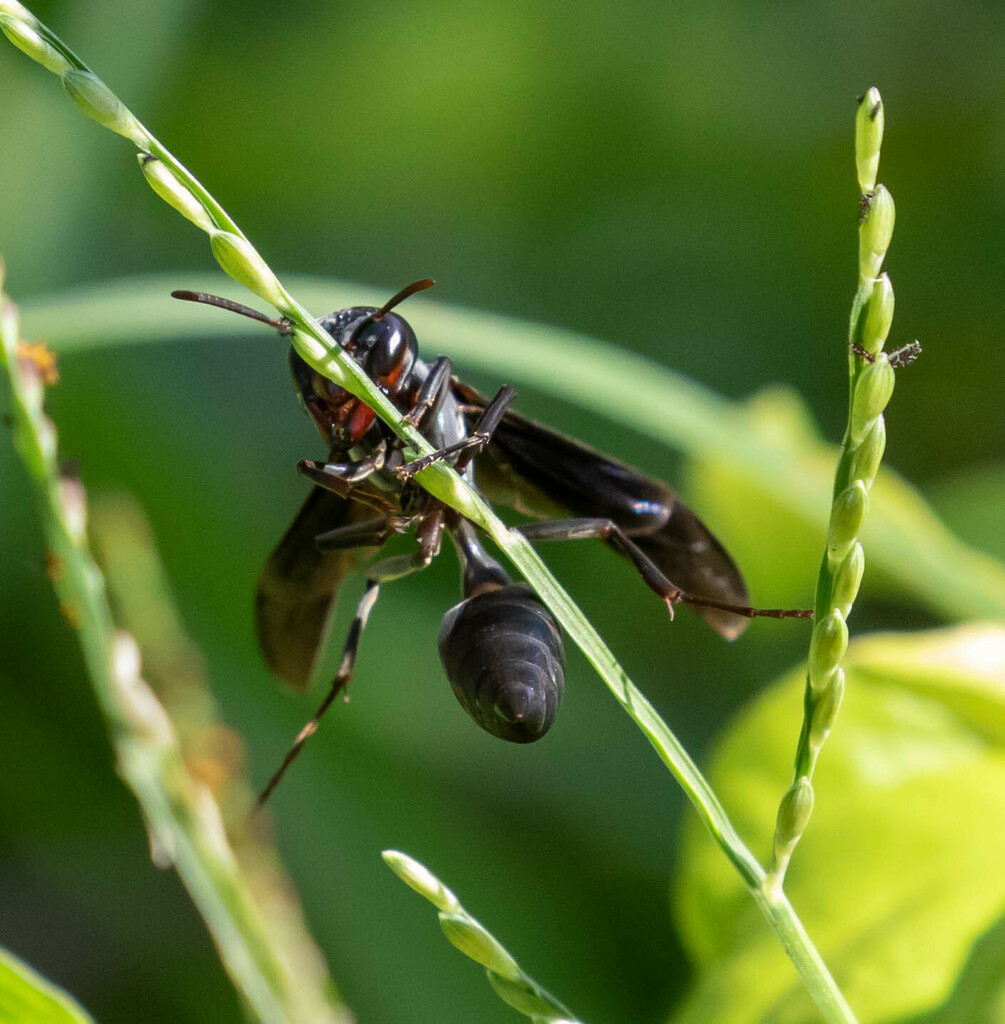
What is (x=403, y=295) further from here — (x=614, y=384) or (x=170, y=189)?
(x=614, y=384)

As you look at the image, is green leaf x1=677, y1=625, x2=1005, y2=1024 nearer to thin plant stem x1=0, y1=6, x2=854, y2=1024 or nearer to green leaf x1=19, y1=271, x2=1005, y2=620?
green leaf x1=19, y1=271, x2=1005, y2=620

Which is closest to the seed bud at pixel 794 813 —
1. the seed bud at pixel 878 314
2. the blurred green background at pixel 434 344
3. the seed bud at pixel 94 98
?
the seed bud at pixel 878 314

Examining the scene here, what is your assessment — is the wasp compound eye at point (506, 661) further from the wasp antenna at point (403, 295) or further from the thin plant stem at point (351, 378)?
the wasp antenna at point (403, 295)

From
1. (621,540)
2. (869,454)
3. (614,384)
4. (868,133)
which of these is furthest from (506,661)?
(614,384)

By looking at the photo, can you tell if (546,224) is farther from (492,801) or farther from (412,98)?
(492,801)

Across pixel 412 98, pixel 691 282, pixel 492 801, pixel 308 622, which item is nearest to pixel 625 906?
pixel 492 801
